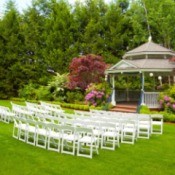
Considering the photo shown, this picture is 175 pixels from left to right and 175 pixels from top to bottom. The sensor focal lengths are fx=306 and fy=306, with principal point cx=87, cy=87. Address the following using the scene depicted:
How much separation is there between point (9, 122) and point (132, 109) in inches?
410

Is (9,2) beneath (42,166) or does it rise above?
above

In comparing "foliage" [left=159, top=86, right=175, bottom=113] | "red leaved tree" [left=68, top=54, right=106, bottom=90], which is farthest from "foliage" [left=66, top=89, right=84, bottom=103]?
"foliage" [left=159, top=86, right=175, bottom=113]

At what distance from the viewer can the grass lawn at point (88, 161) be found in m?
7.49

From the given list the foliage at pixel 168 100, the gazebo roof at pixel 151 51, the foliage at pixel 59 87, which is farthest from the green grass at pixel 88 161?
the foliage at pixel 59 87

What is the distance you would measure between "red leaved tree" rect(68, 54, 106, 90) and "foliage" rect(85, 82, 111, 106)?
2012mm

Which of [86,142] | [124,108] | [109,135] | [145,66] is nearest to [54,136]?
[86,142]

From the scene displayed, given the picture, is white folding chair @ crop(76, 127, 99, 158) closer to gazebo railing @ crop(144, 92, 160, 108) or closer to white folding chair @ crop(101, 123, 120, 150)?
white folding chair @ crop(101, 123, 120, 150)

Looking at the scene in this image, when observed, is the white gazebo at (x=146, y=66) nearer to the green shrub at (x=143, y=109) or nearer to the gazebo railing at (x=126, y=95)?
the gazebo railing at (x=126, y=95)

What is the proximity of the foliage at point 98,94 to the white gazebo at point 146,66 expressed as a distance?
60 cm

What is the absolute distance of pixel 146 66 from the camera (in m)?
23.4

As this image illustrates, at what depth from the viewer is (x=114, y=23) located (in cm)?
3441

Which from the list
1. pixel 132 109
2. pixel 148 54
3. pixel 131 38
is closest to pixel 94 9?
pixel 131 38

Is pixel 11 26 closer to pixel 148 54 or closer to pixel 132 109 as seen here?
pixel 148 54

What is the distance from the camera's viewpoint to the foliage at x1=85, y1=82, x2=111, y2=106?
23.9 m
